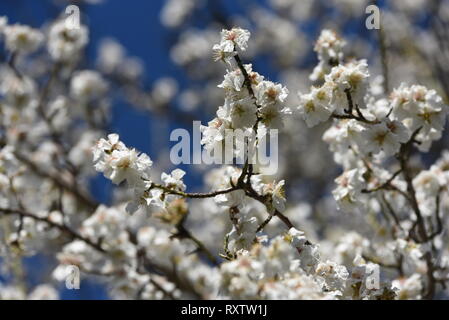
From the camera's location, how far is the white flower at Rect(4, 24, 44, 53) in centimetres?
577

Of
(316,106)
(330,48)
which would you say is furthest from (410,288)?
(330,48)

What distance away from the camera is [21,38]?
19.1 ft

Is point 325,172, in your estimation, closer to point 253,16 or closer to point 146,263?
point 253,16

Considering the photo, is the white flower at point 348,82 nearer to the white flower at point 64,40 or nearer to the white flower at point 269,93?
the white flower at point 269,93

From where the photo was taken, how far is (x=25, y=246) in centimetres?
464

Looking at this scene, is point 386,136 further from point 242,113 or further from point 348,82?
point 242,113

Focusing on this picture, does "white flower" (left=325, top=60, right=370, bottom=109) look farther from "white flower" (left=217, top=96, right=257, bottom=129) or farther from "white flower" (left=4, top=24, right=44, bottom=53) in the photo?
"white flower" (left=4, top=24, right=44, bottom=53)

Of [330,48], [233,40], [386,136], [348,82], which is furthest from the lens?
[330,48]

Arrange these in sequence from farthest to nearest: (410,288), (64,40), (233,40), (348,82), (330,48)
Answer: (64,40), (330,48), (410,288), (348,82), (233,40)

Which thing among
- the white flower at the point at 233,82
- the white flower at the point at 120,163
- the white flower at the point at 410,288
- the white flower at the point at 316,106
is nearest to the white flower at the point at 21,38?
the white flower at the point at 120,163

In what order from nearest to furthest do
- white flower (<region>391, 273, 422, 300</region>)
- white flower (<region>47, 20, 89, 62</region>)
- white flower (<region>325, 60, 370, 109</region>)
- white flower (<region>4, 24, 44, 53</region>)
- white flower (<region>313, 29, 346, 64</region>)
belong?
white flower (<region>325, 60, 370, 109</region>) < white flower (<region>391, 273, 422, 300</region>) < white flower (<region>313, 29, 346, 64</region>) < white flower (<region>4, 24, 44, 53</region>) < white flower (<region>47, 20, 89, 62</region>)

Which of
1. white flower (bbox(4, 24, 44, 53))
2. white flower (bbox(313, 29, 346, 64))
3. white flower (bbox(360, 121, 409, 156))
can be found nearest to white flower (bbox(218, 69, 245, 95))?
white flower (bbox(360, 121, 409, 156))

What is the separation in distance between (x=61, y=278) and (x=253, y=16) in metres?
7.74
